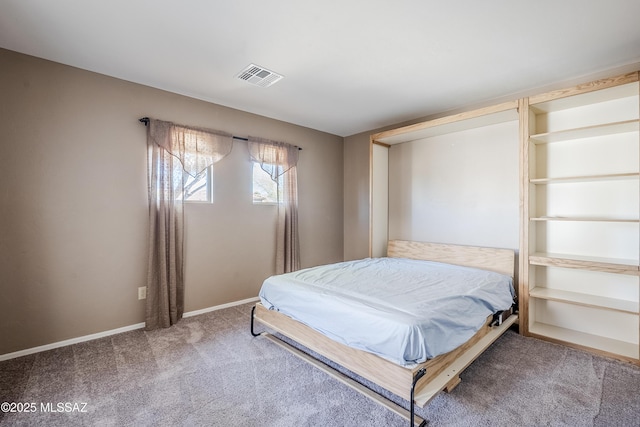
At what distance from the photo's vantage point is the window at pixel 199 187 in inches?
124

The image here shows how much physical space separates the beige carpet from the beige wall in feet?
1.27

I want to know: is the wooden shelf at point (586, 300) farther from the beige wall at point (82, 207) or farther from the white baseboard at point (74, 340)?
the white baseboard at point (74, 340)

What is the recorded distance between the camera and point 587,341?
2.44 m

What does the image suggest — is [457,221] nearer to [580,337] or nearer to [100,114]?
[580,337]

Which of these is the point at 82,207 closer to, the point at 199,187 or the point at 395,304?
the point at 199,187

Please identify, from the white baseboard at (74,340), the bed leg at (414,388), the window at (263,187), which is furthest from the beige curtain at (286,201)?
the bed leg at (414,388)

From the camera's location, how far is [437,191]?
3684 mm

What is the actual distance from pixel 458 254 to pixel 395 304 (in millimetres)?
1787

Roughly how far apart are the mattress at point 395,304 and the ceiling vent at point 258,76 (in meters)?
1.86

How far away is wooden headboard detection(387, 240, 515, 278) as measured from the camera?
2955mm

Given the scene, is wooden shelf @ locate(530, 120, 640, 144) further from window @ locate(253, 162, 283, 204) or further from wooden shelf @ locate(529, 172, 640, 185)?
window @ locate(253, 162, 283, 204)

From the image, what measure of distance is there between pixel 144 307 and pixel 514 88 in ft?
14.2

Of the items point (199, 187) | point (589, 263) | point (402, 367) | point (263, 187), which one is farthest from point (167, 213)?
point (589, 263)

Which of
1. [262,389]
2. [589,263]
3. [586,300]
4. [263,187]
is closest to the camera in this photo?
[262,389]
